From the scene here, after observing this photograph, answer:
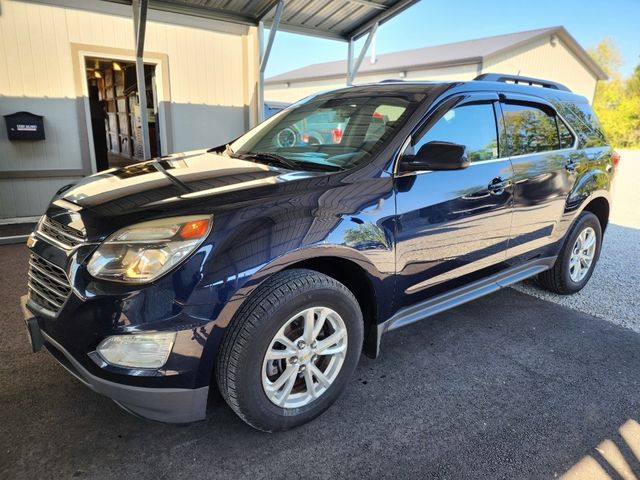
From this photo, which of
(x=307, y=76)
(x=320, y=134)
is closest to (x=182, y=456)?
(x=320, y=134)

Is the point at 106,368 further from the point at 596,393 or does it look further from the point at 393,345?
the point at 596,393

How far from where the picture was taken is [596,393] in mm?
2668

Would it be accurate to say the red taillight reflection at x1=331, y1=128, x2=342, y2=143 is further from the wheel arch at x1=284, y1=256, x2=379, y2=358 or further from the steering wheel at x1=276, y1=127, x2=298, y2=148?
the wheel arch at x1=284, y1=256, x2=379, y2=358

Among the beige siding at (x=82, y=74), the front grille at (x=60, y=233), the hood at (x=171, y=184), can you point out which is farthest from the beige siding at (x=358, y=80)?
the front grille at (x=60, y=233)

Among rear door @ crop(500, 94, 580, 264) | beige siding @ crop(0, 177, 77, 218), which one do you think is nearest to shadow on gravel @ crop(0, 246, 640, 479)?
rear door @ crop(500, 94, 580, 264)

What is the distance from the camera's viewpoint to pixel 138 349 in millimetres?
1779

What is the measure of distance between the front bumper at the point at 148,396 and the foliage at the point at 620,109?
3146 cm

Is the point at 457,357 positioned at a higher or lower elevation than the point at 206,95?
lower

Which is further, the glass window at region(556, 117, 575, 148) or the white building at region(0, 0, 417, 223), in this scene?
the white building at region(0, 0, 417, 223)

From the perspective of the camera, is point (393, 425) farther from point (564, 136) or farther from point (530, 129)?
point (564, 136)

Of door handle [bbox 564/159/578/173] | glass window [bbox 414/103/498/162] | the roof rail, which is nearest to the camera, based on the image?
glass window [bbox 414/103/498/162]

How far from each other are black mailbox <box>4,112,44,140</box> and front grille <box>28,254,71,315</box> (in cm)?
433

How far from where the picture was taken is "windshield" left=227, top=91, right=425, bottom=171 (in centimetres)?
258

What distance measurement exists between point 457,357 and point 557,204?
1.51m
